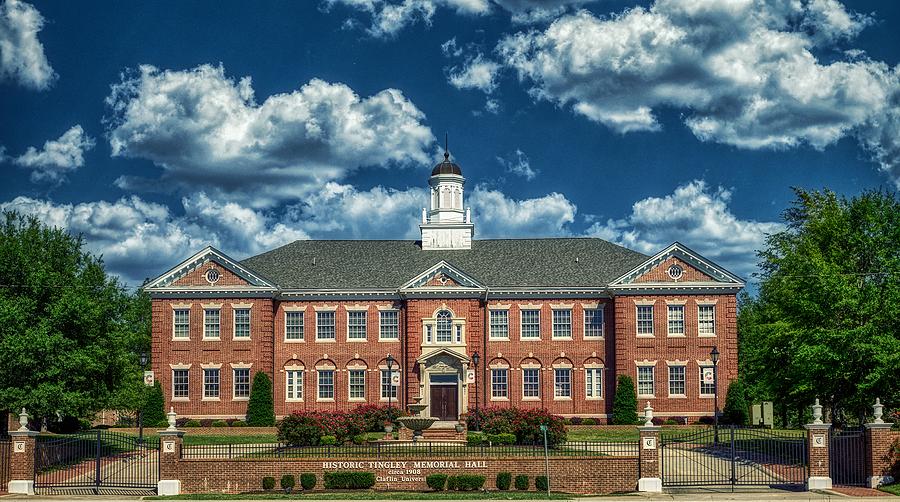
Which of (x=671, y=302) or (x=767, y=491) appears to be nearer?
(x=767, y=491)

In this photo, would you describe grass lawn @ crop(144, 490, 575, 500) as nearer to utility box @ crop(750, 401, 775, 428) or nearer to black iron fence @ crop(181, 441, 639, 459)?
black iron fence @ crop(181, 441, 639, 459)

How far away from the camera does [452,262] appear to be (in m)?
58.8

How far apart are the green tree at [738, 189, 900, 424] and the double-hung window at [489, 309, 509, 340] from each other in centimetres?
1474

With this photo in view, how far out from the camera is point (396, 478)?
3200 cm

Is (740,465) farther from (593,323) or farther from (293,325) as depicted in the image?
(293,325)

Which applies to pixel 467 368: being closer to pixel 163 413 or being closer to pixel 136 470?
pixel 163 413

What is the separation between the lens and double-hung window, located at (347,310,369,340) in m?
56.1

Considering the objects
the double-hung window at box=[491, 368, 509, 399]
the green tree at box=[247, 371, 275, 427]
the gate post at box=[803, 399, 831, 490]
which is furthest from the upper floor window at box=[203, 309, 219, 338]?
the gate post at box=[803, 399, 831, 490]

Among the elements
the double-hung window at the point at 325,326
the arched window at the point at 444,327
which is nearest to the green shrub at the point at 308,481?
the arched window at the point at 444,327

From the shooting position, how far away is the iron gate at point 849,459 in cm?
3191

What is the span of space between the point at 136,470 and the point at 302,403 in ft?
67.6

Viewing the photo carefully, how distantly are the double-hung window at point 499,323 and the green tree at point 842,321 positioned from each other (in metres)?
14.7

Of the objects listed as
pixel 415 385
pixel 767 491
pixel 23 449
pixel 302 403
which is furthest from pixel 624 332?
pixel 23 449

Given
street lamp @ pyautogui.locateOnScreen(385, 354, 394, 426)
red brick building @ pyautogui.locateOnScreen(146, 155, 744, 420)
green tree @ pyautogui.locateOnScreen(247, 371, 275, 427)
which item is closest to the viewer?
street lamp @ pyautogui.locateOnScreen(385, 354, 394, 426)
